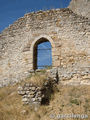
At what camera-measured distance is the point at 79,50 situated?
24.7 ft

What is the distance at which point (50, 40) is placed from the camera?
7875 mm

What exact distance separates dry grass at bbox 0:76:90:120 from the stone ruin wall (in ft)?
5.08

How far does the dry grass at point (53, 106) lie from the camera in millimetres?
4496

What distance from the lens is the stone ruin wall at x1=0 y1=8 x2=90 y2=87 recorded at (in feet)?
24.7

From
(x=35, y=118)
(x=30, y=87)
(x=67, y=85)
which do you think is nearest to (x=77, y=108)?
(x=35, y=118)

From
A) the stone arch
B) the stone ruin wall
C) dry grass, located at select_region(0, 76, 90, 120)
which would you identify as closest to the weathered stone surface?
the stone ruin wall

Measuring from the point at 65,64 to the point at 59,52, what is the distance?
28.0 inches

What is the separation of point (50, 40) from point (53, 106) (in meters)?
3.91

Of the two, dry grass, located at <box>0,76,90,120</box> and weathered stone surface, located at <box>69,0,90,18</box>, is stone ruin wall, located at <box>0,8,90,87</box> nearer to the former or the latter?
weathered stone surface, located at <box>69,0,90,18</box>

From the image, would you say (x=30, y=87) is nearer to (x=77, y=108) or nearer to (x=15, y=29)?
(x=77, y=108)

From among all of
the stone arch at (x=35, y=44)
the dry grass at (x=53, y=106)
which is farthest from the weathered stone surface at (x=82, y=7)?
the dry grass at (x=53, y=106)

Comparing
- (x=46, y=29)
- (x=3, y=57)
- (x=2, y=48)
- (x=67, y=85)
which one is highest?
(x=46, y=29)

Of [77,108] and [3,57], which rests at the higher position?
[3,57]

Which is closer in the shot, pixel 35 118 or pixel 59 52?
pixel 35 118
